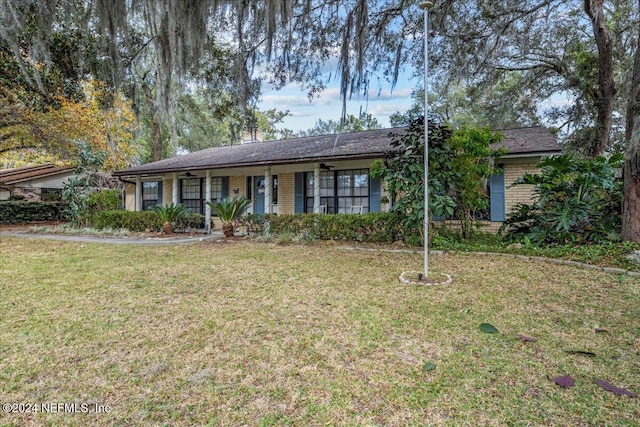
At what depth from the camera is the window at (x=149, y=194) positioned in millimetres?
15473

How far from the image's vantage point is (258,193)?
13219 mm

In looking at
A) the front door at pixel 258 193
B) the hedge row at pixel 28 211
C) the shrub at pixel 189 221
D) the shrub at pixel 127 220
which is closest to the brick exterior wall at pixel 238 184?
the front door at pixel 258 193

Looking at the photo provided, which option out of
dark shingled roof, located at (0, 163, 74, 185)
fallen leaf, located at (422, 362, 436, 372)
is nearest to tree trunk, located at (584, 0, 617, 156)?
fallen leaf, located at (422, 362, 436, 372)

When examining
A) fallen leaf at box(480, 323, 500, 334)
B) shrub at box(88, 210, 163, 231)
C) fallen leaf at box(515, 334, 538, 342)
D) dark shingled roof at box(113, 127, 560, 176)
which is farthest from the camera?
shrub at box(88, 210, 163, 231)

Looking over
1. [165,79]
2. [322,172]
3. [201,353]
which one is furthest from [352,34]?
[322,172]

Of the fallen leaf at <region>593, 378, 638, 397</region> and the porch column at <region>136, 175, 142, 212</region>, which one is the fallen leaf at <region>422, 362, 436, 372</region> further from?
the porch column at <region>136, 175, 142, 212</region>

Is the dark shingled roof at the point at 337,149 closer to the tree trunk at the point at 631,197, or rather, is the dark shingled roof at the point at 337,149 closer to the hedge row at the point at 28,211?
the tree trunk at the point at 631,197

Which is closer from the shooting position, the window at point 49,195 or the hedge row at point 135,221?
the hedge row at point 135,221

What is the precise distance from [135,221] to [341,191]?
24.4 ft

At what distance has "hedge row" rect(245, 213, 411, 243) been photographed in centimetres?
814

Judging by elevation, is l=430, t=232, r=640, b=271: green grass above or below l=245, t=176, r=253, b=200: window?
below

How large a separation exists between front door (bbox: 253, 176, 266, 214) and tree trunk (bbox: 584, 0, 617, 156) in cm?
1122

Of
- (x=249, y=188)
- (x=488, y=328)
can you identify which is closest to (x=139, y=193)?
(x=249, y=188)

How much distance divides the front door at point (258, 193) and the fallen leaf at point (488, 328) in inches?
422
